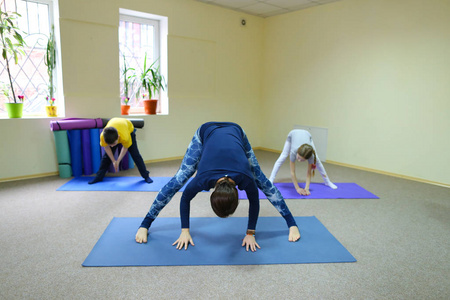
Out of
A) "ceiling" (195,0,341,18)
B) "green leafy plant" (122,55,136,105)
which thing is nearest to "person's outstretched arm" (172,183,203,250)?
"green leafy plant" (122,55,136,105)

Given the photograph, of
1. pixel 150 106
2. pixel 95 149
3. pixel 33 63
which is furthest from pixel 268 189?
pixel 33 63

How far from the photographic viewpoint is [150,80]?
4.79m

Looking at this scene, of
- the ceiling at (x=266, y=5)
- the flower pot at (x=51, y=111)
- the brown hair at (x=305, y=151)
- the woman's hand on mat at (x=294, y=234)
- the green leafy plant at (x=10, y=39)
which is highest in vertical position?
the ceiling at (x=266, y=5)

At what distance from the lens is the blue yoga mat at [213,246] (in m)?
2.12

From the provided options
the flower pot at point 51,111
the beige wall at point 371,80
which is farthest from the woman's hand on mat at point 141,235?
the beige wall at point 371,80

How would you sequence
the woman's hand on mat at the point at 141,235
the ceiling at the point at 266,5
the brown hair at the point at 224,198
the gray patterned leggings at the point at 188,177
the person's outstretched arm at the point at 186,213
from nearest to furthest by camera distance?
the brown hair at the point at 224,198, the person's outstretched arm at the point at 186,213, the gray patterned leggings at the point at 188,177, the woman's hand on mat at the point at 141,235, the ceiling at the point at 266,5

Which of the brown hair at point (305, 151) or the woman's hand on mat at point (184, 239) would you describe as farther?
the brown hair at point (305, 151)

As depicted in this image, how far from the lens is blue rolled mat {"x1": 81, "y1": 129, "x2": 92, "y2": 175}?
4.02 metres

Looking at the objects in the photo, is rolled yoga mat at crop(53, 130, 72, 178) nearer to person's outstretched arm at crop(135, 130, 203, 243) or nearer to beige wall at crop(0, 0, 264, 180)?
beige wall at crop(0, 0, 264, 180)

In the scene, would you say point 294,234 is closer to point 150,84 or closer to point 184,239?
point 184,239

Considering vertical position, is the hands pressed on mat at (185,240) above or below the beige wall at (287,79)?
below

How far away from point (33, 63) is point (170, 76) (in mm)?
1797

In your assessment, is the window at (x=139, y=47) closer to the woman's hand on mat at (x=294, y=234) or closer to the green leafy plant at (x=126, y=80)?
the green leafy plant at (x=126, y=80)

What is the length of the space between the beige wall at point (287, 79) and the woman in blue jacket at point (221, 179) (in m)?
2.61
